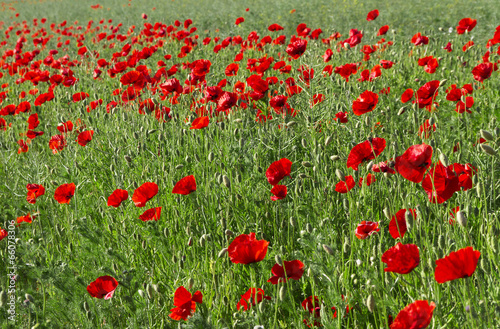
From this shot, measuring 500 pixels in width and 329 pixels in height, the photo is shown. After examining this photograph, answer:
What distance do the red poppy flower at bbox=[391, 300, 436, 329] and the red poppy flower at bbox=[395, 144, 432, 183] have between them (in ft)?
A: 1.30

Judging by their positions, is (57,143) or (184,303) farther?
(57,143)

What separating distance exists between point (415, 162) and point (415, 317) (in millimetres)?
447

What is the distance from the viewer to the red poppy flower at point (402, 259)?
1.03 metres

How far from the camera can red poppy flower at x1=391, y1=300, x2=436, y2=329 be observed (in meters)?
0.84

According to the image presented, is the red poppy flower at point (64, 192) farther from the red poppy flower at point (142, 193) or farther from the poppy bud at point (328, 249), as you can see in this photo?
the poppy bud at point (328, 249)

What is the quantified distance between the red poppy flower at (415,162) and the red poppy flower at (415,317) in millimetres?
398

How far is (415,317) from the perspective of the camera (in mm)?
855

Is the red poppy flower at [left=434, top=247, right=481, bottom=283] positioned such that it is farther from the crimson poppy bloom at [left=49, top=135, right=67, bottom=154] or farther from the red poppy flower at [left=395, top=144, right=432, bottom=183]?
the crimson poppy bloom at [left=49, top=135, right=67, bottom=154]

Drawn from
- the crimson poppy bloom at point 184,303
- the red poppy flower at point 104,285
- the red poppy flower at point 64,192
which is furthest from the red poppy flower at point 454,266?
the red poppy flower at point 64,192

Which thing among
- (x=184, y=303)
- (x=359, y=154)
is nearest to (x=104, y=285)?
(x=184, y=303)

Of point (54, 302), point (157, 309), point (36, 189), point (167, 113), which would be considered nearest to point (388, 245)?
point (157, 309)

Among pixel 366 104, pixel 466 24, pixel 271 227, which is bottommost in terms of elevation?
pixel 271 227

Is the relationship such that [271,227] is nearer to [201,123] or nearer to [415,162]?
[201,123]

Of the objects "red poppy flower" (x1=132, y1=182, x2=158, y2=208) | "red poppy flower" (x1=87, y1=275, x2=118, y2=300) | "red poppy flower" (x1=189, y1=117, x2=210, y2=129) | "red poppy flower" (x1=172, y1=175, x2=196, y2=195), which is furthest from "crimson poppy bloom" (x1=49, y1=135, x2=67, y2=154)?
"red poppy flower" (x1=87, y1=275, x2=118, y2=300)
